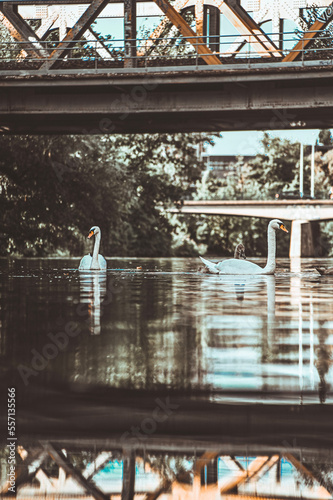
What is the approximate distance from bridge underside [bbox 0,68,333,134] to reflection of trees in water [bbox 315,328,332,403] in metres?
16.6

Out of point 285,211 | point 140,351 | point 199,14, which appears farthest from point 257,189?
point 140,351

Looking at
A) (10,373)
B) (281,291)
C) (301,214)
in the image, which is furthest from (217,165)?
(10,373)

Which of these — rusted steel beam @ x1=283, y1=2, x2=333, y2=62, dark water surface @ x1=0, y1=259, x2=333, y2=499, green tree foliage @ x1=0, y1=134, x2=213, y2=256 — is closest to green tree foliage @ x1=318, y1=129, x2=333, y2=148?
green tree foliage @ x1=0, y1=134, x2=213, y2=256

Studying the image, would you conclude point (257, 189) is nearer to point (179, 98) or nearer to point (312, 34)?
point (179, 98)

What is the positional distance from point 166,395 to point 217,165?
127m

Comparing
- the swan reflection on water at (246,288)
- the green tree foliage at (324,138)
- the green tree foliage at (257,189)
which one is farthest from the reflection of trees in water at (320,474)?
the green tree foliage at (324,138)

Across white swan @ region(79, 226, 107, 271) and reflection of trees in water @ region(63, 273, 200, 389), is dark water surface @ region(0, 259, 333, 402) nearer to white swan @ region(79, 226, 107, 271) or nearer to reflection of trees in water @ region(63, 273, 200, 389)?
reflection of trees in water @ region(63, 273, 200, 389)

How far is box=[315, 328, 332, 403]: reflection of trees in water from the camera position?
377 centimetres

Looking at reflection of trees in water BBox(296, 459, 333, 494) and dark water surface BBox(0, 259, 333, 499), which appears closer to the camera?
reflection of trees in water BBox(296, 459, 333, 494)

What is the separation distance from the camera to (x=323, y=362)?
457 cm

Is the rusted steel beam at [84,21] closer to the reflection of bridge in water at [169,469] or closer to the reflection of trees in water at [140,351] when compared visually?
the reflection of trees in water at [140,351]

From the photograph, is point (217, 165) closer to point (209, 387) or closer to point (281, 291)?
point (281, 291)

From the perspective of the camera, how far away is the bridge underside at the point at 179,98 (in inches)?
860

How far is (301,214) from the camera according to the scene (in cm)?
6681
